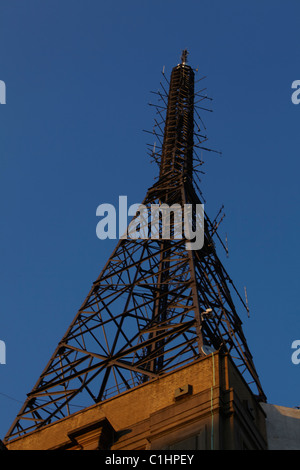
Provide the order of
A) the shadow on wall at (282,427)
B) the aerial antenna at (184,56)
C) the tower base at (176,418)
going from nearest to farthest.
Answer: the tower base at (176,418)
the shadow on wall at (282,427)
the aerial antenna at (184,56)

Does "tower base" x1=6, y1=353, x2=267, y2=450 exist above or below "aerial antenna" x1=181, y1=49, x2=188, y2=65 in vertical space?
below

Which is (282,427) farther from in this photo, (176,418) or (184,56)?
(184,56)

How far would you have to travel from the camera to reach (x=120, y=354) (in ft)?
78.4

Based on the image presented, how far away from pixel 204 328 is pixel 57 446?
6168mm

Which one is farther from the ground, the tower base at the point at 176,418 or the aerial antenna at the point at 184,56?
the aerial antenna at the point at 184,56

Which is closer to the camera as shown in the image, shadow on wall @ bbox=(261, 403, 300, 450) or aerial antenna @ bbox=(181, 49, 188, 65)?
shadow on wall @ bbox=(261, 403, 300, 450)

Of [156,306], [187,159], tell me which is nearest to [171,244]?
[156,306]

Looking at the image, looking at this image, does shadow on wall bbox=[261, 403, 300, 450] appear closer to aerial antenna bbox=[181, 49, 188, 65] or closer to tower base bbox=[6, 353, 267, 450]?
tower base bbox=[6, 353, 267, 450]

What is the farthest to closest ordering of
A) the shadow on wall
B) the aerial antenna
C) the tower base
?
the aerial antenna, the shadow on wall, the tower base

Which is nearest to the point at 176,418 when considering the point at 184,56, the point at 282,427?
the point at 282,427

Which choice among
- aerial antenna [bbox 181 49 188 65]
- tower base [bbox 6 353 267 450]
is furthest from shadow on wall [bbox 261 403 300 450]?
aerial antenna [bbox 181 49 188 65]

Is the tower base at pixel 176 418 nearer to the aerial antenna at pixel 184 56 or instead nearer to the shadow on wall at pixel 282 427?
the shadow on wall at pixel 282 427

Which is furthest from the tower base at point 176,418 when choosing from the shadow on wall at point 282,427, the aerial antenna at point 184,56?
the aerial antenna at point 184,56
